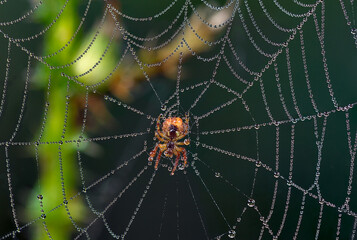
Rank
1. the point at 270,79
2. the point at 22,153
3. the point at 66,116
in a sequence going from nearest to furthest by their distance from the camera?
the point at 66,116
the point at 22,153
the point at 270,79

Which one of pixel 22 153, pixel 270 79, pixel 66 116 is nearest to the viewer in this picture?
pixel 66 116

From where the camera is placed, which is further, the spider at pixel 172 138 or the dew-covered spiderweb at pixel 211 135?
the dew-covered spiderweb at pixel 211 135

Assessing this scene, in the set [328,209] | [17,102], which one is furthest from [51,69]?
[328,209]

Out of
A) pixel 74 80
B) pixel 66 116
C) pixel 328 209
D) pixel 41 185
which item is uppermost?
pixel 74 80

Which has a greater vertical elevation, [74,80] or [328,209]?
[74,80]

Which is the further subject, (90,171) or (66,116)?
(90,171)

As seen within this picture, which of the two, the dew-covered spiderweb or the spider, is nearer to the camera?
the spider

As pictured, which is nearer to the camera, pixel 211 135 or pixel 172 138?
pixel 172 138

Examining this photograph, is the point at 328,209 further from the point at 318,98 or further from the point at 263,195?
the point at 318,98
